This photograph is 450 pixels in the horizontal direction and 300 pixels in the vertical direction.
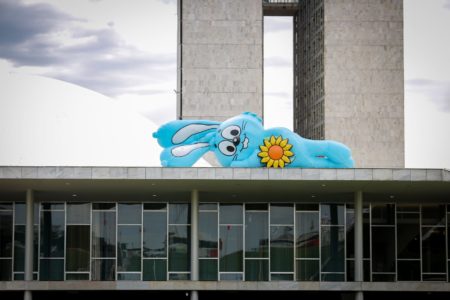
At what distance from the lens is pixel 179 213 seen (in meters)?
42.7

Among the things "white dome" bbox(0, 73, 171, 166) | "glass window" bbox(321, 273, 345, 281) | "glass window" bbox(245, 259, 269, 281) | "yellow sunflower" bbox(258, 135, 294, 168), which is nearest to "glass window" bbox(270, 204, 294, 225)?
"glass window" bbox(245, 259, 269, 281)

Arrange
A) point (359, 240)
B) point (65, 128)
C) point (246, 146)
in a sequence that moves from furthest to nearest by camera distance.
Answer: point (65, 128) < point (359, 240) < point (246, 146)

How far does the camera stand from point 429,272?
Answer: 142ft

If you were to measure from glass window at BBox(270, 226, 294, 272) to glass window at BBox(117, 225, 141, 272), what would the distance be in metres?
5.30

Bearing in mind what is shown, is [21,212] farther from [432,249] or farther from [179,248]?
[432,249]

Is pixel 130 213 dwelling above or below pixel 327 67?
below

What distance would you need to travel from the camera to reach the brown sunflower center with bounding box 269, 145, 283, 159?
3906 centimetres

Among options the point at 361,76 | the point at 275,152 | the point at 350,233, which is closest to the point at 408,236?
the point at 350,233

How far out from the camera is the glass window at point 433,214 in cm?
4319

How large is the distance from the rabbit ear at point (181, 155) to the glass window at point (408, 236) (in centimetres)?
902

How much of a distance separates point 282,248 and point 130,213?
6.19m

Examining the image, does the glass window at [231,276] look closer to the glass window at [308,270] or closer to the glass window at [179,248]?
the glass window at [179,248]
